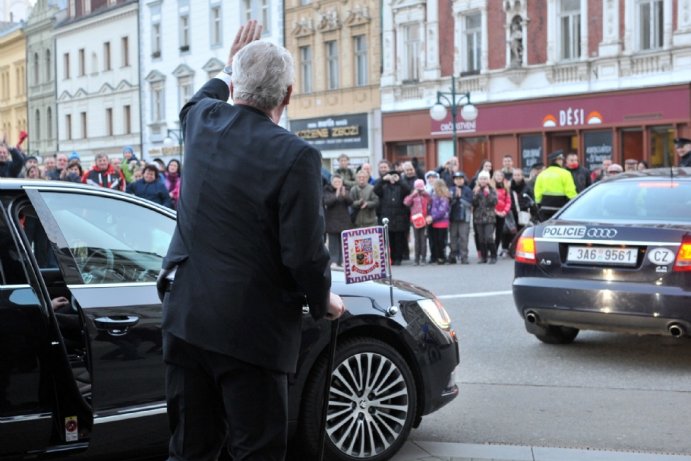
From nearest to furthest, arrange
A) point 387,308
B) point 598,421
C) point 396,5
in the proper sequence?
point 387,308 < point 598,421 < point 396,5

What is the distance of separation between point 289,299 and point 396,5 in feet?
120

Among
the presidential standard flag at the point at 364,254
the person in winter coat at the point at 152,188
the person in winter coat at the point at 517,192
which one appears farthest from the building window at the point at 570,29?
the presidential standard flag at the point at 364,254

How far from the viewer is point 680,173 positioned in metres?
9.28

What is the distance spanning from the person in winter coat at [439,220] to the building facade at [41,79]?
48.9 meters

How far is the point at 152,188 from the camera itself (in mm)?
15859

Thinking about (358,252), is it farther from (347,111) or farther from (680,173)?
(347,111)

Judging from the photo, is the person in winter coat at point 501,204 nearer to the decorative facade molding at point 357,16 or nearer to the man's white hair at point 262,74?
the man's white hair at point 262,74

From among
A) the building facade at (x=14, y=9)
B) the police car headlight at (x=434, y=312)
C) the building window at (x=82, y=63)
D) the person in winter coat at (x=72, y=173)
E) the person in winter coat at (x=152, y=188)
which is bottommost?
the police car headlight at (x=434, y=312)

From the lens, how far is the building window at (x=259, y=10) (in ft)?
152

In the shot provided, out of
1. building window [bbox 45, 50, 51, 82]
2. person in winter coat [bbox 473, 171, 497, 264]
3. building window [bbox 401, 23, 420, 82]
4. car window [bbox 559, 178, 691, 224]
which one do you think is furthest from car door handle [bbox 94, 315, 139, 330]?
building window [bbox 45, 50, 51, 82]

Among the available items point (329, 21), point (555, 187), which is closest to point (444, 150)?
point (329, 21)

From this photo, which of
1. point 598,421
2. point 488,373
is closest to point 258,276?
point 598,421

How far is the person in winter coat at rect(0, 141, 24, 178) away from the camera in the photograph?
14836mm

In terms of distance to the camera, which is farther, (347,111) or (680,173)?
(347,111)
